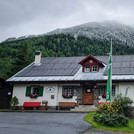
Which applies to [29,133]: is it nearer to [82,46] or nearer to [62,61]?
[62,61]

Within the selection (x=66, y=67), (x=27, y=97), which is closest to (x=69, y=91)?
(x=66, y=67)

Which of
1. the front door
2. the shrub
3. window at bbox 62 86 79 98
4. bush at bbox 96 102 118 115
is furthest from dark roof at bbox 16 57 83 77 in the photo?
bush at bbox 96 102 118 115

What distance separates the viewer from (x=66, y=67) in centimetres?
2289

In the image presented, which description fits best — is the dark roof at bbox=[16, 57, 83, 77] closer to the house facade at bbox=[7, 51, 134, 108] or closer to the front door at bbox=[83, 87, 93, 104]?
the house facade at bbox=[7, 51, 134, 108]

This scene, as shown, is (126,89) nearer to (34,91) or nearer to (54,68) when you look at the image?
(54,68)

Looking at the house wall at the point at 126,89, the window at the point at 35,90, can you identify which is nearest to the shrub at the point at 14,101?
the window at the point at 35,90

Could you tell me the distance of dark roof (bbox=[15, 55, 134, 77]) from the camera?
20.5 metres

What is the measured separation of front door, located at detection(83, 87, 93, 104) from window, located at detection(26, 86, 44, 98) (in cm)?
434

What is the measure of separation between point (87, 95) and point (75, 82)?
1.73 metres

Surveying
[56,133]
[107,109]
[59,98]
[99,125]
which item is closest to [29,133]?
[56,133]

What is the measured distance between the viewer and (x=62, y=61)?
81.8 ft

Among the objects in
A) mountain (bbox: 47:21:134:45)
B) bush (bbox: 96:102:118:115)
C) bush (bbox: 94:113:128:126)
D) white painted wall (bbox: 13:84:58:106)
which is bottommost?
bush (bbox: 94:113:128:126)

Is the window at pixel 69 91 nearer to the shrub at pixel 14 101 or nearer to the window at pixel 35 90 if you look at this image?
the window at pixel 35 90

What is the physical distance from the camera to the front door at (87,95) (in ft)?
65.4
